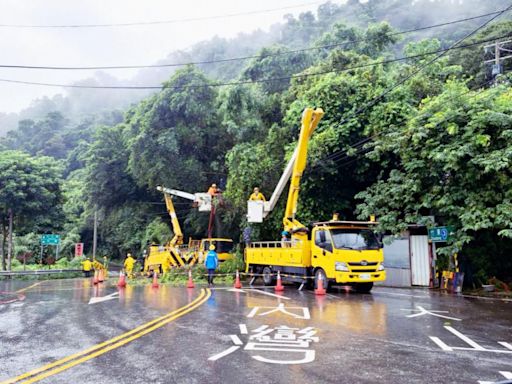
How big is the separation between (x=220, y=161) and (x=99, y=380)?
28.9 metres

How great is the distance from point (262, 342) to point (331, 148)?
14903mm

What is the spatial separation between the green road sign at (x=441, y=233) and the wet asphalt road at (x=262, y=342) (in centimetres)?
355

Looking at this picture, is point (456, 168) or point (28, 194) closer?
point (456, 168)

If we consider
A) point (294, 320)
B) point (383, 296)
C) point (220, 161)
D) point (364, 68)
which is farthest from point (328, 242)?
point (220, 161)

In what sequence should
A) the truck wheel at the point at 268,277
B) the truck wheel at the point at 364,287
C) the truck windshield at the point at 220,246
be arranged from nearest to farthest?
the truck wheel at the point at 364,287, the truck wheel at the point at 268,277, the truck windshield at the point at 220,246

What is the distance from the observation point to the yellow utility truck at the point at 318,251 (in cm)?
1440

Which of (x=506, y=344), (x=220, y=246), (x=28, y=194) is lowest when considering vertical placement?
(x=506, y=344)

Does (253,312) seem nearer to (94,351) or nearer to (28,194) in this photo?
(94,351)

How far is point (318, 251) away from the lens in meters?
15.4

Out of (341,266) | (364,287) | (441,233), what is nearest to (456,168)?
(441,233)

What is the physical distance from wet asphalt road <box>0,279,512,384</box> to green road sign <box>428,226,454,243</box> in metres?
3.55

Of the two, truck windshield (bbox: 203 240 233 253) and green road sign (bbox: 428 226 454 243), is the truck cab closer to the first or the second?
green road sign (bbox: 428 226 454 243)

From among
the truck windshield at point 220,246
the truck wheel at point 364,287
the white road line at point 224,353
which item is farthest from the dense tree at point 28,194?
the white road line at point 224,353

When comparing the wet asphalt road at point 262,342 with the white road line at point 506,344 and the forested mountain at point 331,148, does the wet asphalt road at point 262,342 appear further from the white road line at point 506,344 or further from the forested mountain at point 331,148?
the forested mountain at point 331,148
